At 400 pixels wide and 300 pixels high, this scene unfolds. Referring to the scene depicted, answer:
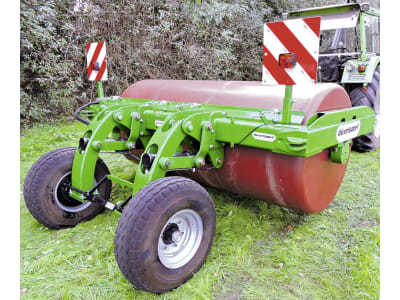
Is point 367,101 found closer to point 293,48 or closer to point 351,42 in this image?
point 351,42

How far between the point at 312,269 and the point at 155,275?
3.68 ft

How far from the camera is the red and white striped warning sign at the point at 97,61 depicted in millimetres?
3473

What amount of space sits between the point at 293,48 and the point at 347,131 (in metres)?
0.85

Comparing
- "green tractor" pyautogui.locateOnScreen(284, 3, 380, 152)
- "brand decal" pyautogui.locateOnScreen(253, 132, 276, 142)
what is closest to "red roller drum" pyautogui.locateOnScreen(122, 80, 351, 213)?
"brand decal" pyautogui.locateOnScreen(253, 132, 276, 142)

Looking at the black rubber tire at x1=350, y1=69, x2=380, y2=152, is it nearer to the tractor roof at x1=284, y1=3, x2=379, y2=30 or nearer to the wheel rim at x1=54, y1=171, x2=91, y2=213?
the tractor roof at x1=284, y1=3, x2=379, y2=30

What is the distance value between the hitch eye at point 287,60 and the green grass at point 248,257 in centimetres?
137

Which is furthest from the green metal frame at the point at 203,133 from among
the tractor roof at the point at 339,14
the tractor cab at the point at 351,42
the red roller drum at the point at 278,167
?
the tractor roof at the point at 339,14

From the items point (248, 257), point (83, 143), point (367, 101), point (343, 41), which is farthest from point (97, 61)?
point (343, 41)

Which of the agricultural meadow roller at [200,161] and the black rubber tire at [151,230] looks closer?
the black rubber tire at [151,230]

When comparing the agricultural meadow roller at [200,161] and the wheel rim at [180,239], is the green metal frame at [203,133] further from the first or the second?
the wheel rim at [180,239]

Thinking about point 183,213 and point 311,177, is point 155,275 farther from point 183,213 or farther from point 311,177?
point 311,177

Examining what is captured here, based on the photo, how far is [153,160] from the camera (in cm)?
218

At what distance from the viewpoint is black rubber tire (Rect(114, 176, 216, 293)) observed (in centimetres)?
181

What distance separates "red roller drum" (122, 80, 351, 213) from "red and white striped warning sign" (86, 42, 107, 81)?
1230mm
